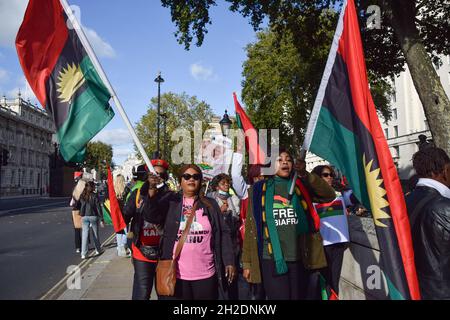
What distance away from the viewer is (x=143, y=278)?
4020 mm

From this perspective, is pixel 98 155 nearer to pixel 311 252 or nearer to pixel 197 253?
pixel 197 253

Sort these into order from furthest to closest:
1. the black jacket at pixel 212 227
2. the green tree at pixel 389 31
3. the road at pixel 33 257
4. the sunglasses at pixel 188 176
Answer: the green tree at pixel 389 31 < the road at pixel 33 257 < the sunglasses at pixel 188 176 < the black jacket at pixel 212 227

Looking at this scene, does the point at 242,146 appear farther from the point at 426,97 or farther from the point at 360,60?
the point at 426,97

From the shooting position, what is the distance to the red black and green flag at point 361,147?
106 inches

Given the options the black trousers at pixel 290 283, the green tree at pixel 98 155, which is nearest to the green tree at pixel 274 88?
the black trousers at pixel 290 283

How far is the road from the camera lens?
6.44m

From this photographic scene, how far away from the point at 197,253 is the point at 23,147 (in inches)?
3238

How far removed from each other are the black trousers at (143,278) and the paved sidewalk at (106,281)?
1.66 m

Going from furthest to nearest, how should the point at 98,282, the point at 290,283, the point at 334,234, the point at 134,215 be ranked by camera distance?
the point at 98,282 → the point at 334,234 → the point at 134,215 → the point at 290,283

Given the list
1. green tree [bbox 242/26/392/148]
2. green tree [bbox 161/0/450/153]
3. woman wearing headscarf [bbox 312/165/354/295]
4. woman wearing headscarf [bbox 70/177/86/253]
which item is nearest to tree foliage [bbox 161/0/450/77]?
green tree [bbox 161/0/450/153]

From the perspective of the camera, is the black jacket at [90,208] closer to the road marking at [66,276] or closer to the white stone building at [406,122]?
the road marking at [66,276]

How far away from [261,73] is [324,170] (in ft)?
83.1

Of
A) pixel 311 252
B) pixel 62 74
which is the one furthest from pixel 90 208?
pixel 311 252
